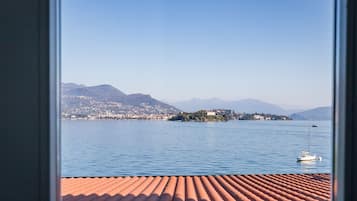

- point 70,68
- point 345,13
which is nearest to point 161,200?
point 70,68

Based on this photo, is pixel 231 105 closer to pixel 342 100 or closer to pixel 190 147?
pixel 190 147

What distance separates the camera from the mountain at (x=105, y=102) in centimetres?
126

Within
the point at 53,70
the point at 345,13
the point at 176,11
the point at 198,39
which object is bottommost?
the point at 53,70

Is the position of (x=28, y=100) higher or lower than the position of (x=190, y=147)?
higher

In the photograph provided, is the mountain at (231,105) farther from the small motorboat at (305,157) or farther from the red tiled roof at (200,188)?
the red tiled roof at (200,188)

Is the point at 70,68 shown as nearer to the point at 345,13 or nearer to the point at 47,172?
the point at 47,172

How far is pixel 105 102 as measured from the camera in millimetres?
1538

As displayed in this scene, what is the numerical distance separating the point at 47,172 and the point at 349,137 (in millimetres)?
872

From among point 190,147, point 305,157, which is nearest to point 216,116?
point 190,147

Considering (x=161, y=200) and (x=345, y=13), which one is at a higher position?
(x=345, y=13)

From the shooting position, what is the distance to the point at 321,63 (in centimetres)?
150

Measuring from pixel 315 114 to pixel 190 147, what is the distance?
2.54 feet

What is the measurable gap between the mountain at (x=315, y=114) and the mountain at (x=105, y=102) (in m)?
0.59

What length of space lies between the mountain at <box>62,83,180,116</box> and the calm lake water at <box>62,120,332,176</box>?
0.05m
